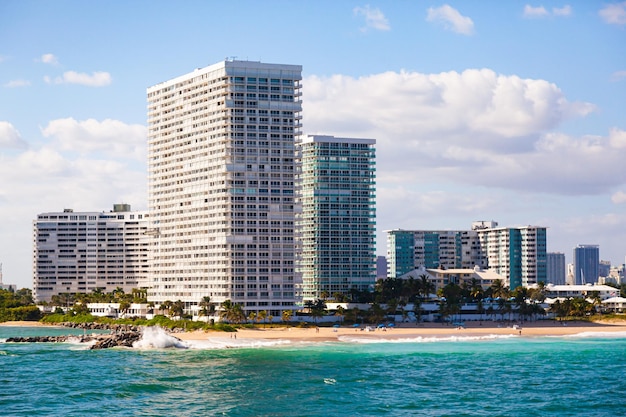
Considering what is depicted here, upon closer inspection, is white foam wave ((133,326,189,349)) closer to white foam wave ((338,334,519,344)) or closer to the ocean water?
the ocean water

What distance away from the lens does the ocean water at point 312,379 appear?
10438 cm

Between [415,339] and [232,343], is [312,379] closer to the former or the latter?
[232,343]

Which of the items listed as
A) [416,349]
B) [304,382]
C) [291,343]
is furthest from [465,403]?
[291,343]

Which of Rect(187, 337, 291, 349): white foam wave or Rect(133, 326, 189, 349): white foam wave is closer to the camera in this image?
Rect(133, 326, 189, 349): white foam wave

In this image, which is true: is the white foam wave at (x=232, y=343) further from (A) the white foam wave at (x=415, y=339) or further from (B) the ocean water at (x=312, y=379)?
(A) the white foam wave at (x=415, y=339)

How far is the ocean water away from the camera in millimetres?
104375

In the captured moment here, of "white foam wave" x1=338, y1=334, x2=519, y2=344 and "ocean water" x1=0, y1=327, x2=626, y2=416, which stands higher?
"ocean water" x1=0, y1=327, x2=626, y2=416

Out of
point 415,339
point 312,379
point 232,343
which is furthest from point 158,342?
point 312,379

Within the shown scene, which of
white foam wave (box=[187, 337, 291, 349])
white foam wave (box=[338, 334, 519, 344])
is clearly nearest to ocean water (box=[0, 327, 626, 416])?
white foam wave (box=[187, 337, 291, 349])

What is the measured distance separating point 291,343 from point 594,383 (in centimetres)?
6914

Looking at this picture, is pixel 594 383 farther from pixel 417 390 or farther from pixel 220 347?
pixel 220 347

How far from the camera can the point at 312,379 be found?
124938 millimetres

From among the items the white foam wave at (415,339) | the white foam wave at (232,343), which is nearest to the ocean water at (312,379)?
the white foam wave at (232,343)

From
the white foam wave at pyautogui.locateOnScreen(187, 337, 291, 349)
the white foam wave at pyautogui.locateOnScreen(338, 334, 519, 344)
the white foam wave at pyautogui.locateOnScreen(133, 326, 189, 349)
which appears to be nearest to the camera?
the white foam wave at pyautogui.locateOnScreen(133, 326, 189, 349)
